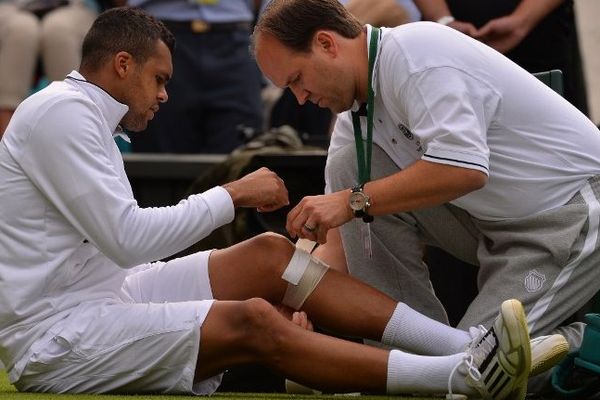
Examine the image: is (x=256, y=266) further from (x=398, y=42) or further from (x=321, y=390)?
(x=398, y=42)

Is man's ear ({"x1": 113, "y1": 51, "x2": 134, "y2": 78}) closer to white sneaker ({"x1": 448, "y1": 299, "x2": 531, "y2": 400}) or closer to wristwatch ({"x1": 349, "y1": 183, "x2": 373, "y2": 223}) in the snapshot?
wristwatch ({"x1": 349, "y1": 183, "x2": 373, "y2": 223})

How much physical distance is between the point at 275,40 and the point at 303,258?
26.7 inches

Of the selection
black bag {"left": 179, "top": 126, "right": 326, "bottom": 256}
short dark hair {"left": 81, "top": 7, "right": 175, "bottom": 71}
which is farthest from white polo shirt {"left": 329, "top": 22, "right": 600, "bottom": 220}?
black bag {"left": 179, "top": 126, "right": 326, "bottom": 256}

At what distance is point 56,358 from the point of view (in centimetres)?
450

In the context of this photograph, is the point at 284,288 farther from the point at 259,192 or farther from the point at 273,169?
the point at 273,169

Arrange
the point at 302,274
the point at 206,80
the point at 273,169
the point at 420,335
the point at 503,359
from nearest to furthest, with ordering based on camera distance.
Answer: the point at 503,359
the point at 420,335
the point at 302,274
the point at 273,169
the point at 206,80

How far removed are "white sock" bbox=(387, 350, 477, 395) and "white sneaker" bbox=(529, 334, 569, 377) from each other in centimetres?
19

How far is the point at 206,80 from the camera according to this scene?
7539 millimetres

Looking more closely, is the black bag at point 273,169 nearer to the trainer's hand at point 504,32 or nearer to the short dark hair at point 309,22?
the trainer's hand at point 504,32

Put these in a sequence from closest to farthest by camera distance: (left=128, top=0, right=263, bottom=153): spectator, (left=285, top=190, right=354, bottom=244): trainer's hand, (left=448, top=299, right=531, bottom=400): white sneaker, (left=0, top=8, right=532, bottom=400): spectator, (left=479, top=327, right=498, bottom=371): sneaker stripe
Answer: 1. (left=448, top=299, right=531, bottom=400): white sneaker
2. (left=479, top=327, right=498, bottom=371): sneaker stripe
3. (left=0, top=8, right=532, bottom=400): spectator
4. (left=285, top=190, right=354, bottom=244): trainer's hand
5. (left=128, top=0, right=263, bottom=153): spectator

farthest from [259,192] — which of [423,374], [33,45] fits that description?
[33,45]

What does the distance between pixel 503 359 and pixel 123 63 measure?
1497 millimetres

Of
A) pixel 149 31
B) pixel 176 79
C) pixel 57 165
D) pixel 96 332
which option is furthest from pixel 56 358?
pixel 176 79

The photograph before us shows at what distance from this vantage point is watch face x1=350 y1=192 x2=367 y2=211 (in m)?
4.57
